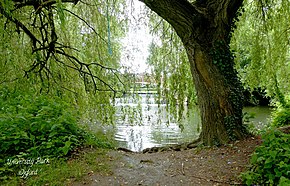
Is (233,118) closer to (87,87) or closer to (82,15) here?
(87,87)

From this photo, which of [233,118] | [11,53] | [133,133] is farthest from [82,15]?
[133,133]

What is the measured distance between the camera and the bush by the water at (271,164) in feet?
6.85

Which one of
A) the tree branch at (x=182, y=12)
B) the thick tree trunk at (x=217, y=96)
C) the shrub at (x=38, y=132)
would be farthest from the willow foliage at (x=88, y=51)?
the thick tree trunk at (x=217, y=96)

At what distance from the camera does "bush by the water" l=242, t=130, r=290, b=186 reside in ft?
6.85

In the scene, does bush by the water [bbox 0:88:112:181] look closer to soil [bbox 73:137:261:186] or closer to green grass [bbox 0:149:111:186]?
green grass [bbox 0:149:111:186]

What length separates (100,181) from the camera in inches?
98.3

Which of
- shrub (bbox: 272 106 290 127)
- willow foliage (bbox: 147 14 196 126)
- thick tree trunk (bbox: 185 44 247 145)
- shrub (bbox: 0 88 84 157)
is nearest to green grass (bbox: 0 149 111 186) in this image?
shrub (bbox: 0 88 84 157)

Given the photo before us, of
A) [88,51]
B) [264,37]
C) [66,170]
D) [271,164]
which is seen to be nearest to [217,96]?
[271,164]

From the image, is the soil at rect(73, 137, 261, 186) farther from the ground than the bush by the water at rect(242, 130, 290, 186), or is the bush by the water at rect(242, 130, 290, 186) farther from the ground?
the bush by the water at rect(242, 130, 290, 186)

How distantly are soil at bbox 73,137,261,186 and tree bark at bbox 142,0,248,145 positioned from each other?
0.81 ft

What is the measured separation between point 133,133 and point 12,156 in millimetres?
4242

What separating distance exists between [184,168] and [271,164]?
977 millimetres

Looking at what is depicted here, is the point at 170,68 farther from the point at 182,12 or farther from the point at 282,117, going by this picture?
the point at 282,117

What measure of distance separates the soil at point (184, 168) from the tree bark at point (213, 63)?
25 cm
